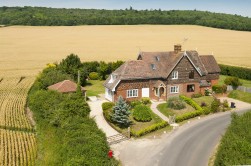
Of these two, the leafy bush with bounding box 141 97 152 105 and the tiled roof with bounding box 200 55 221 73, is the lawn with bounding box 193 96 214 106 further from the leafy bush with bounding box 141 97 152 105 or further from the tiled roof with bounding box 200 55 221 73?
the tiled roof with bounding box 200 55 221 73

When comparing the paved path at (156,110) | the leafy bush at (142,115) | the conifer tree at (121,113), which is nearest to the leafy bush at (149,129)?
the leafy bush at (142,115)

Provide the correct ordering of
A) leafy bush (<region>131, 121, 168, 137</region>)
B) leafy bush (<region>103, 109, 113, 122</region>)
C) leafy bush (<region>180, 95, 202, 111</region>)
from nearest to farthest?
1. leafy bush (<region>131, 121, 168, 137</region>)
2. leafy bush (<region>103, 109, 113, 122</region>)
3. leafy bush (<region>180, 95, 202, 111</region>)

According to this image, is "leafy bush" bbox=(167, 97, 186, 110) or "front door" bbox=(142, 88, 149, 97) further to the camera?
"front door" bbox=(142, 88, 149, 97)

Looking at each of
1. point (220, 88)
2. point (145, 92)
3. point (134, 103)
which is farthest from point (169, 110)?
point (220, 88)

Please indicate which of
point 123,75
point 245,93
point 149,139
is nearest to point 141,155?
point 149,139

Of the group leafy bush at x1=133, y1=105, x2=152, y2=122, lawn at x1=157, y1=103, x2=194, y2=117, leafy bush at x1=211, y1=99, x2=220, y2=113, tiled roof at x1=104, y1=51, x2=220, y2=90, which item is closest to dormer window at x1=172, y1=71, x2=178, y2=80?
tiled roof at x1=104, y1=51, x2=220, y2=90

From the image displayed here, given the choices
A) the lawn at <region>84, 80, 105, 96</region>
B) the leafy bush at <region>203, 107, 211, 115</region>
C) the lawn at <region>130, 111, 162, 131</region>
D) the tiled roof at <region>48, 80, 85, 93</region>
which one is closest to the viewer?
the lawn at <region>130, 111, 162, 131</region>

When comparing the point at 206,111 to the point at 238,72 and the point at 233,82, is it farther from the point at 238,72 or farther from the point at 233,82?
the point at 238,72
